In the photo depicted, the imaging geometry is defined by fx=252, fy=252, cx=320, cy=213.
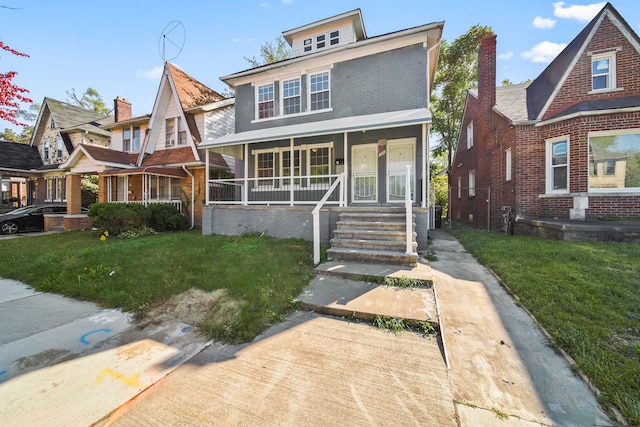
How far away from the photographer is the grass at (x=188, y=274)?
3.90 m

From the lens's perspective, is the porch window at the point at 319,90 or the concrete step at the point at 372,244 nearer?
the concrete step at the point at 372,244

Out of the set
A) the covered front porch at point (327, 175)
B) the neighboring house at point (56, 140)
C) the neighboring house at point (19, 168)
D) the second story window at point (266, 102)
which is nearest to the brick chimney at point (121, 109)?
the neighboring house at point (56, 140)

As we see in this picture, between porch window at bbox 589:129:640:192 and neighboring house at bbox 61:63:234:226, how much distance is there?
51.7 feet

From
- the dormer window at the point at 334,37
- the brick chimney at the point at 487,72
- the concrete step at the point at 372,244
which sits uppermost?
the dormer window at the point at 334,37

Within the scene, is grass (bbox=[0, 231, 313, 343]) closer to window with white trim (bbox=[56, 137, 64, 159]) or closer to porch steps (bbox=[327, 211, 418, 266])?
porch steps (bbox=[327, 211, 418, 266])

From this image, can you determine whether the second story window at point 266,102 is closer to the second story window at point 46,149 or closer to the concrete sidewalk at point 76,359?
the concrete sidewalk at point 76,359

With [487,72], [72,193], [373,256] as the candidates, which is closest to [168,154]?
[72,193]

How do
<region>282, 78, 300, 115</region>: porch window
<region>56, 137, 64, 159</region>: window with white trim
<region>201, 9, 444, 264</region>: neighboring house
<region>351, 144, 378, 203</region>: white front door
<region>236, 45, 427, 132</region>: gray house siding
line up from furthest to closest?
<region>56, 137, 64, 159</region>: window with white trim < <region>282, 78, 300, 115</region>: porch window < <region>351, 144, 378, 203</region>: white front door < <region>236, 45, 427, 132</region>: gray house siding < <region>201, 9, 444, 264</region>: neighboring house

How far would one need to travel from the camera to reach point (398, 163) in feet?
31.7

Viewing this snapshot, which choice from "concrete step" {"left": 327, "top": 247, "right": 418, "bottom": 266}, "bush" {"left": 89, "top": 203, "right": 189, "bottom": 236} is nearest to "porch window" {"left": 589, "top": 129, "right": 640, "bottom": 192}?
"concrete step" {"left": 327, "top": 247, "right": 418, "bottom": 266}

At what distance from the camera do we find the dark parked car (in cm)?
1370

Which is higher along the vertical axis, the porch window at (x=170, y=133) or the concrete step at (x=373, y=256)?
the porch window at (x=170, y=133)

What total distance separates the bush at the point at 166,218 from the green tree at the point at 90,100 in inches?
1190

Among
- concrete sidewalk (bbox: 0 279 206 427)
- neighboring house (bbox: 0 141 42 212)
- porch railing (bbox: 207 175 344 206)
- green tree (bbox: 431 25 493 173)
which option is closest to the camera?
concrete sidewalk (bbox: 0 279 206 427)
